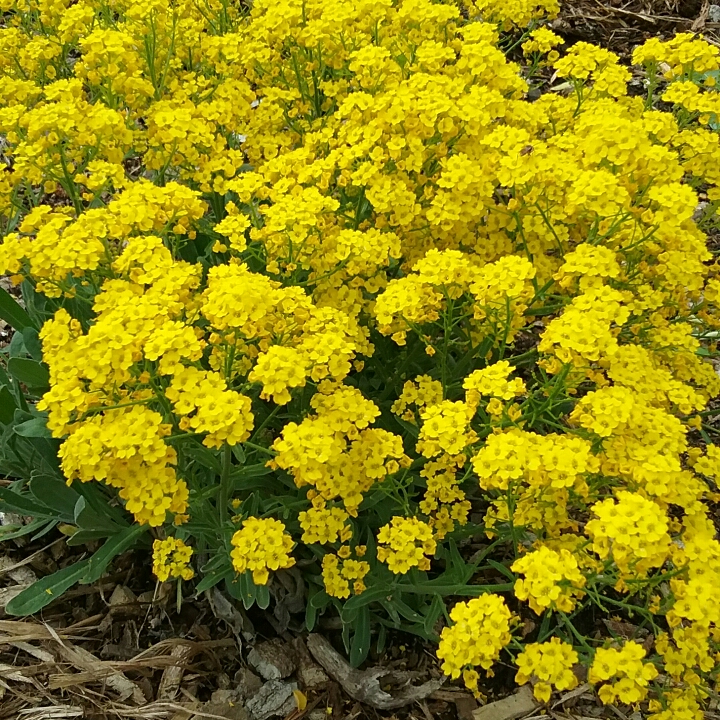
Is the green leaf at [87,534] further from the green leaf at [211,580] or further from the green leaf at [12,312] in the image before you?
the green leaf at [12,312]

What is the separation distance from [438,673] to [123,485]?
4.69 feet

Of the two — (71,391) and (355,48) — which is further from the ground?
(355,48)

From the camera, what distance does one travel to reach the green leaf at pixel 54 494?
96.5 inches

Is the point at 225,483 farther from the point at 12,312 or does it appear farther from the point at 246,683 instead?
the point at 12,312

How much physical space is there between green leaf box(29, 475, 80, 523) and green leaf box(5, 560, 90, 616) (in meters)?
0.19

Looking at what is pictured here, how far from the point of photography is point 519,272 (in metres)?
2.27

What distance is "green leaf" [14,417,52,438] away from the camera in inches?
93.4

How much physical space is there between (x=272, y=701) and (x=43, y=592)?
0.86 m

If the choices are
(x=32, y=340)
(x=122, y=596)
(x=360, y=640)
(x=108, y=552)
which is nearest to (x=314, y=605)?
(x=360, y=640)

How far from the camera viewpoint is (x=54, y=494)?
98.7 inches

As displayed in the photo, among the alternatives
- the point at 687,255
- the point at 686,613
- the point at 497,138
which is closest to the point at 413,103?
the point at 497,138

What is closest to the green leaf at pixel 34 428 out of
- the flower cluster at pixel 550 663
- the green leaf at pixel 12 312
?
the green leaf at pixel 12 312

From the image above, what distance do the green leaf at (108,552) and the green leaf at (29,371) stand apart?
1.83 feet

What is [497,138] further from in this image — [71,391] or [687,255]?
[71,391]
